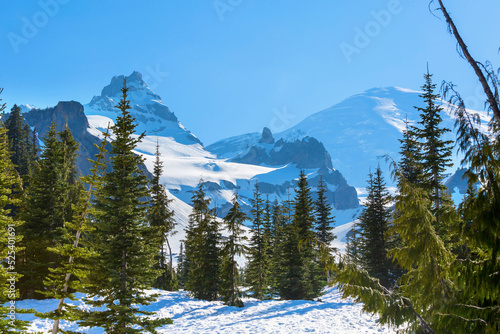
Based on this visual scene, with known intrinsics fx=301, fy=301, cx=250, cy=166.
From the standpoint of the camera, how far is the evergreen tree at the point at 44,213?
21.2m

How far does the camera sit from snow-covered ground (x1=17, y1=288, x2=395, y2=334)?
56.1 feet

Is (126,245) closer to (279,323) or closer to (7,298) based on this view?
(7,298)

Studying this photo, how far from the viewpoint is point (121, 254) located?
14117 mm

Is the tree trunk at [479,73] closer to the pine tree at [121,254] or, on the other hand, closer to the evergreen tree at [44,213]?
the pine tree at [121,254]

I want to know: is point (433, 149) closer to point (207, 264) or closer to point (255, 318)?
point (255, 318)

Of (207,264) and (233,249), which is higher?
(233,249)

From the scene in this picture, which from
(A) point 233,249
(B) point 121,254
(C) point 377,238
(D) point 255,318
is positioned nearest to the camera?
(B) point 121,254

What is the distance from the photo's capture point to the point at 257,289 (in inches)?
1314

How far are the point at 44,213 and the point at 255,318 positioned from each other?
17.2 m

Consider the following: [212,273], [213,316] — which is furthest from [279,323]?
[212,273]

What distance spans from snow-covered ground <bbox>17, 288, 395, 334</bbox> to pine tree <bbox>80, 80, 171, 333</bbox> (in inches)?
188

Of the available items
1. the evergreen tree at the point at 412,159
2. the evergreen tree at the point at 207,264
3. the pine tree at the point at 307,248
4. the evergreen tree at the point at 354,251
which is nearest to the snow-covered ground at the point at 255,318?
the evergreen tree at the point at 354,251

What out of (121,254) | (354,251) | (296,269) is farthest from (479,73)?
(354,251)

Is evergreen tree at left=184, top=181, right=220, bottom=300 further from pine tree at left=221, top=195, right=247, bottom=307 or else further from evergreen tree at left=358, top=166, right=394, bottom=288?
evergreen tree at left=358, top=166, right=394, bottom=288
